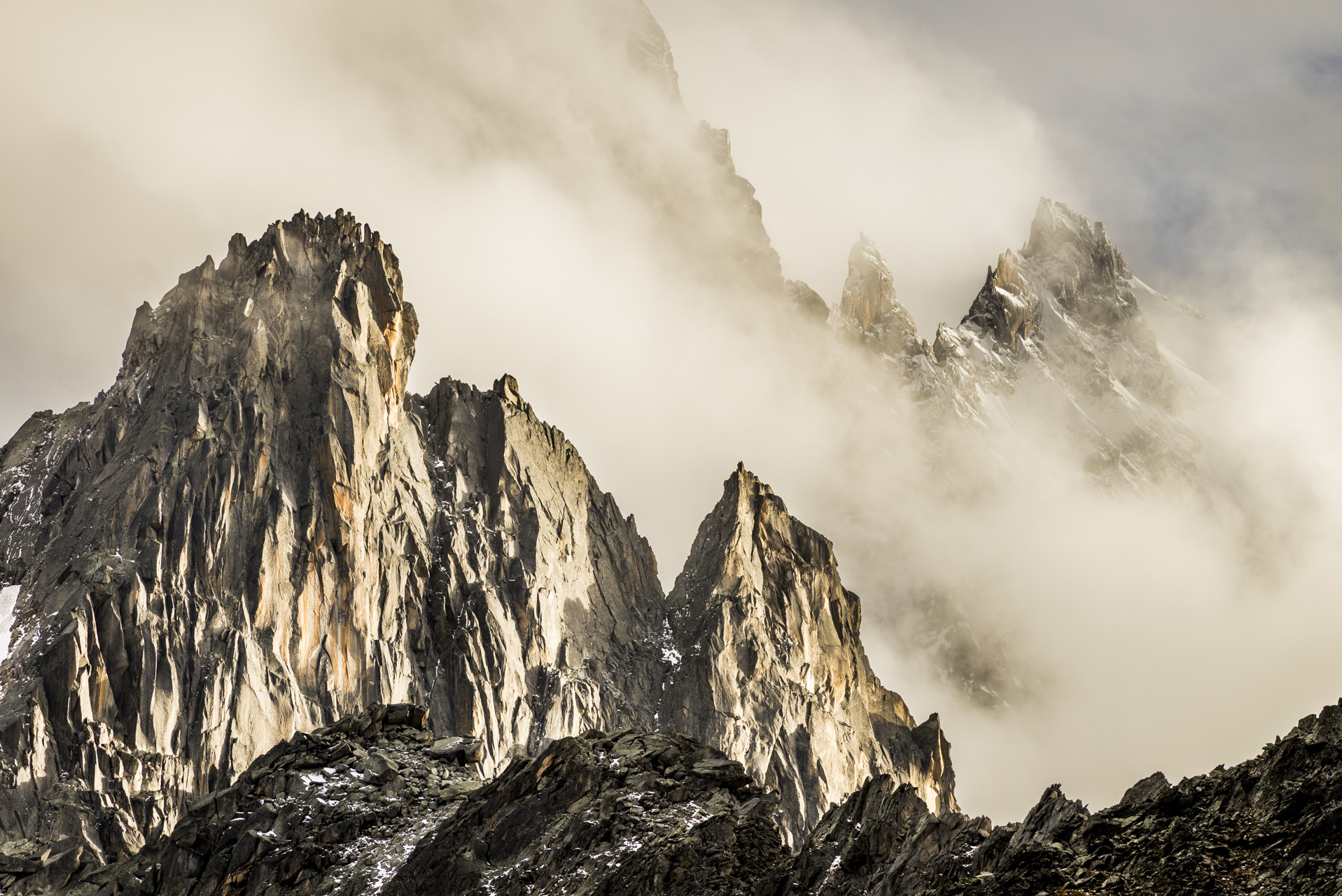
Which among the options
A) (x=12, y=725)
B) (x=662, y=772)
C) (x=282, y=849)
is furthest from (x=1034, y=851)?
(x=12, y=725)

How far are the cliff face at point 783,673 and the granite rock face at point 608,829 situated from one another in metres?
74.2

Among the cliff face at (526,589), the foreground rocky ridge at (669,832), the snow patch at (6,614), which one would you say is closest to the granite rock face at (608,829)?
the foreground rocky ridge at (669,832)

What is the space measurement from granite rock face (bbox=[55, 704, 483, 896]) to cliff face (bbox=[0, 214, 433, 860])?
106ft

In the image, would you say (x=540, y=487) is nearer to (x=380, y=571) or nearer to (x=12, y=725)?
(x=380, y=571)

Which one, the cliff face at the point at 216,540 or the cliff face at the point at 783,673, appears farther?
the cliff face at the point at 783,673

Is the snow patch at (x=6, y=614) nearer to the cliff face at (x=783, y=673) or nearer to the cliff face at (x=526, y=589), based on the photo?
the cliff face at (x=526, y=589)

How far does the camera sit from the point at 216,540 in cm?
12788

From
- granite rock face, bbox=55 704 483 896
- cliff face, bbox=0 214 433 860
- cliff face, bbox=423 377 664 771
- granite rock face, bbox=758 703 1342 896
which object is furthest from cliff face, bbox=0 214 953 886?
granite rock face, bbox=758 703 1342 896

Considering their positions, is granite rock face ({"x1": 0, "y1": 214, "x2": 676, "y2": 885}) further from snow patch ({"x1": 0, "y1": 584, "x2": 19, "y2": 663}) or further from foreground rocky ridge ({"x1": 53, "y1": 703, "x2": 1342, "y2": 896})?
foreground rocky ridge ({"x1": 53, "y1": 703, "x2": 1342, "y2": 896})

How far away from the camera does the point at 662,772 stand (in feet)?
234

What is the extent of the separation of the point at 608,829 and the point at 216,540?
244 feet

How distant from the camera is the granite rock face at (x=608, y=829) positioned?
2484 inches

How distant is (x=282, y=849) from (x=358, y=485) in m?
70.6

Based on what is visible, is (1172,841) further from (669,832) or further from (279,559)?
(279,559)
